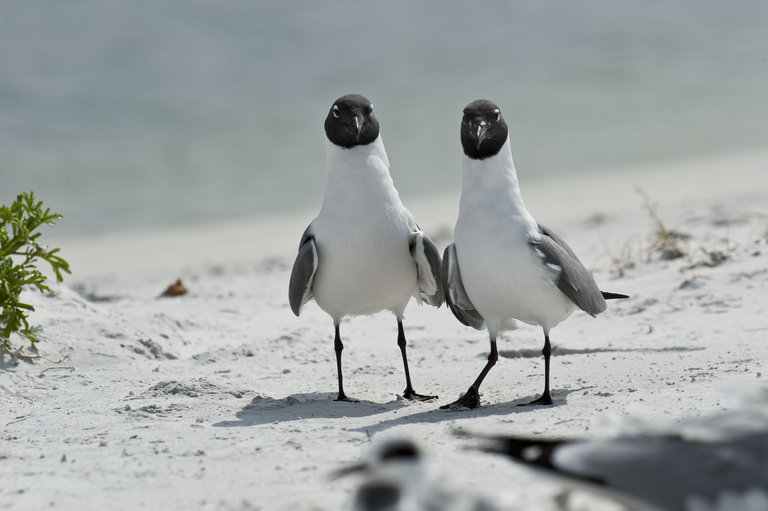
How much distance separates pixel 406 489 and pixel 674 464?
2.69ft

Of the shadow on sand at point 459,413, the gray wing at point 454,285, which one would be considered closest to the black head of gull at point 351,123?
the gray wing at point 454,285

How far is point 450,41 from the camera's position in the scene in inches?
856

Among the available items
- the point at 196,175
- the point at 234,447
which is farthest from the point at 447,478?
the point at 196,175

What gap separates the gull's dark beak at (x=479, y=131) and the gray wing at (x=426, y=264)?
1.99 ft

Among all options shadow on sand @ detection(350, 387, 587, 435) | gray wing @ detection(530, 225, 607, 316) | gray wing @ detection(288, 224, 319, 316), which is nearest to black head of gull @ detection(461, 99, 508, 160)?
gray wing @ detection(530, 225, 607, 316)

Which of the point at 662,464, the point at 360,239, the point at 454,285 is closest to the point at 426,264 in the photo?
the point at 454,285

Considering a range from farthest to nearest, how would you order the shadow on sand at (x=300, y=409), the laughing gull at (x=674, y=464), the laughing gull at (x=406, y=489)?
the shadow on sand at (x=300, y=409) < the laughing gull at (x=674, y=464) < the laughing gull at (x=406, y=489)

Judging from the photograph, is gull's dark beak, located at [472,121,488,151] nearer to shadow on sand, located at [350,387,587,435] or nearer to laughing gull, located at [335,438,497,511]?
shadow on sand, located at [350,387,587,435]

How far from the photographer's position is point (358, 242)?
17.4 feet

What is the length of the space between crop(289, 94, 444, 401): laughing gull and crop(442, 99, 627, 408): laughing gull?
0.27m

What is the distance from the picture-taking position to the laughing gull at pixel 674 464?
9.86 feet

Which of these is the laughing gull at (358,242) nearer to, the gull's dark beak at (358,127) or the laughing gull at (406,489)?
the gull's dark beak at (358,127)

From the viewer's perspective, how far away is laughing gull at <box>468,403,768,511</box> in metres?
3.01

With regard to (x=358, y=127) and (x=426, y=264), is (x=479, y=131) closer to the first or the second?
(x=358, y=127)
